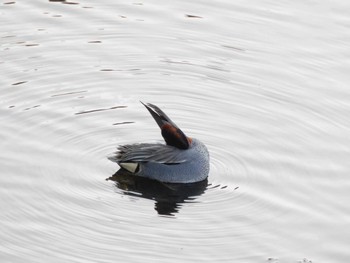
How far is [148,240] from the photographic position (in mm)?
12195

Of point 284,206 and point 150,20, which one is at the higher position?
point 150,20

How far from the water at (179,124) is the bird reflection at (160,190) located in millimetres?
29

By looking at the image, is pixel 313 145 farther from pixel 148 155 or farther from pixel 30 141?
pixel 30 141

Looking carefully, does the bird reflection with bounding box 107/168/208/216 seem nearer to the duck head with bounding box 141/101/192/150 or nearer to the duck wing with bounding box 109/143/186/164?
the duck wing with bounding box 109/143/186/164

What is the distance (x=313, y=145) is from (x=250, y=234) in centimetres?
247

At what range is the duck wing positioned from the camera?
13.9 metres

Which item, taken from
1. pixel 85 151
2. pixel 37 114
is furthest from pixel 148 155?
pixel 37 114

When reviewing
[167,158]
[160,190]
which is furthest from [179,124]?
[160,190]

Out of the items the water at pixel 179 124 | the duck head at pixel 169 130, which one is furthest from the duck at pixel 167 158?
the water at pixel 179 124

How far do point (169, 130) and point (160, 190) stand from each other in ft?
2.56

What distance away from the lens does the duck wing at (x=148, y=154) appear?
13.9 metres

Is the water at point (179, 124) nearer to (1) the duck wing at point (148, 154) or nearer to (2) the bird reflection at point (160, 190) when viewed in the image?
(2) the bird reflection at point (160, 190)

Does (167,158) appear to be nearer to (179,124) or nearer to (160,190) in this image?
(160,190)

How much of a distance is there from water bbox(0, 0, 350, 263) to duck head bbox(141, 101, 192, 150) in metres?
0.56
